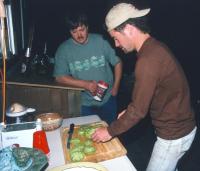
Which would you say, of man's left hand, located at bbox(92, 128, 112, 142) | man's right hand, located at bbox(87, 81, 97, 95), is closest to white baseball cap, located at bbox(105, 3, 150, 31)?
man's left hand, located at bbox(92, 128, 112, 142)

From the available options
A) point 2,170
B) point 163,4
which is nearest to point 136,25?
point 2,170

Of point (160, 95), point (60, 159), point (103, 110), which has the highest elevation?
point (160, 95)

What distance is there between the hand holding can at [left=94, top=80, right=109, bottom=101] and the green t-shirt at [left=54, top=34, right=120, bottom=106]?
0.78 ft

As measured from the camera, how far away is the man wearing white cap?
1.71m

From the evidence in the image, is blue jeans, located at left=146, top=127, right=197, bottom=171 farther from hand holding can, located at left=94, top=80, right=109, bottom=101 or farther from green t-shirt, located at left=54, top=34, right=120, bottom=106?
Result: green t-shirt, located at left=54, top=34, right=120, bottom=106

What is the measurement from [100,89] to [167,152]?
3.45 ft

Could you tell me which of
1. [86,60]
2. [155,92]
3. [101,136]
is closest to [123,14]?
[155,92]

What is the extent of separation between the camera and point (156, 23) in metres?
5.08

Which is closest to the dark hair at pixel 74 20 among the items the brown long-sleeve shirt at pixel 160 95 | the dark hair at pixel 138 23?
the dark hair at pixel 138 23

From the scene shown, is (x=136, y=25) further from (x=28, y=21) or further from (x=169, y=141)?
(x=28, y=21)

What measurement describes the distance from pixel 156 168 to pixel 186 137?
0.33 metres

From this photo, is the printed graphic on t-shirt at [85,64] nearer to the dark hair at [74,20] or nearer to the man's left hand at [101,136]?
the dark hair at [74,20]

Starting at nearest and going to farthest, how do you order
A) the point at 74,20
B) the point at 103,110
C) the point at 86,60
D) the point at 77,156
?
1. the point at 77,156
2. the point at 74,20
3. the point at 86,60
4. the point at 103,110

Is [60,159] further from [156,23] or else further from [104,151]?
[156,23]
